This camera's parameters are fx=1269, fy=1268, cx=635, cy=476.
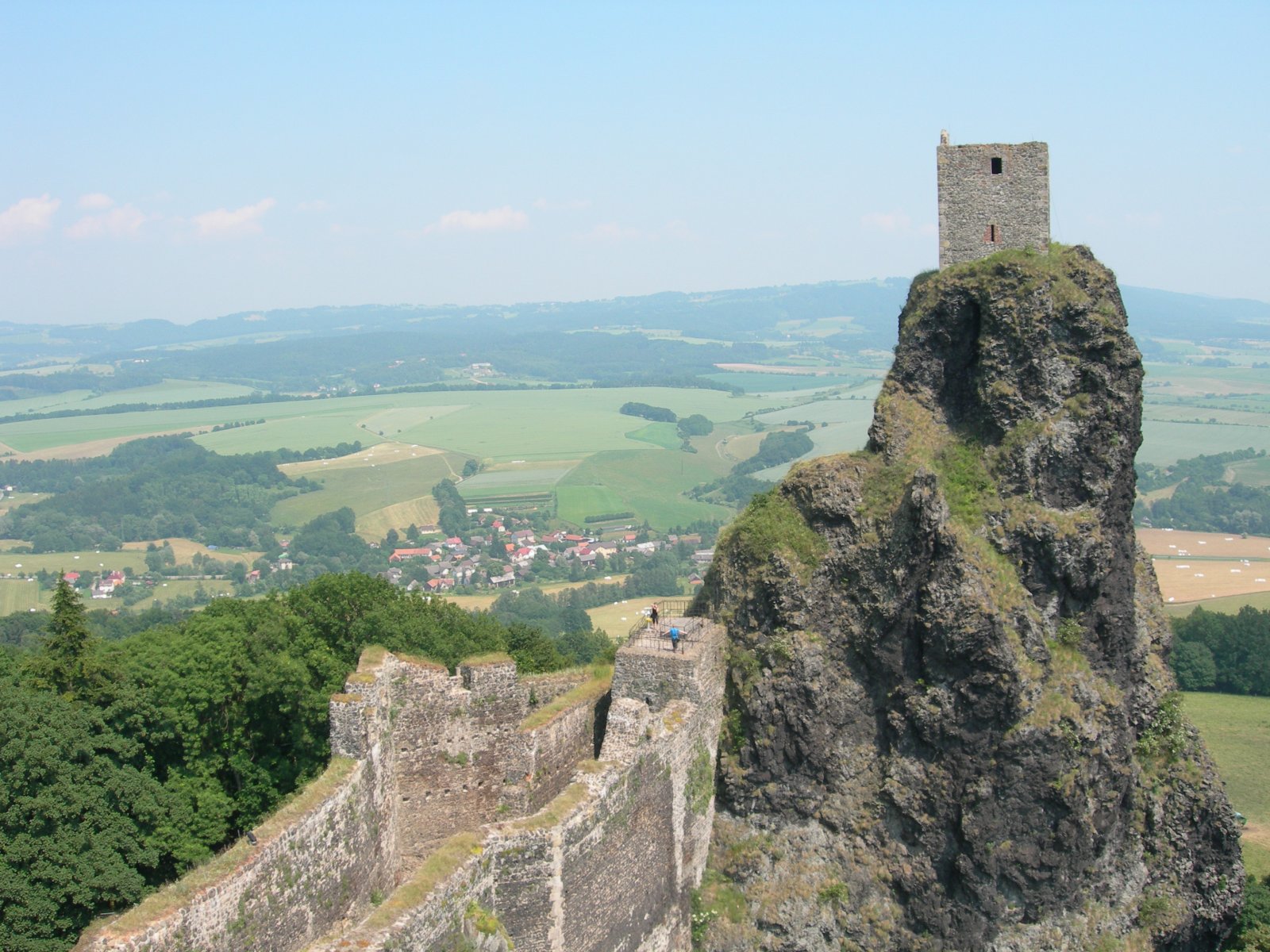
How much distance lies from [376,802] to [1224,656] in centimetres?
6732

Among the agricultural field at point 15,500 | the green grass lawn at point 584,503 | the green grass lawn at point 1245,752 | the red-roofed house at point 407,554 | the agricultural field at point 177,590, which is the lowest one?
the agricultural field at point 177,590

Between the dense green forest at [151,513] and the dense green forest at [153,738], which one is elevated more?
the dense green forest at [153,738]

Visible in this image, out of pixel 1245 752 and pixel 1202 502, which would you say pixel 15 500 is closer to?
pixel 1202 502

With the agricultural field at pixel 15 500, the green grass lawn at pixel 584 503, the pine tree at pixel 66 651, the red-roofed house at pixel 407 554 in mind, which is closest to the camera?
the pine tree at pixel 66 651

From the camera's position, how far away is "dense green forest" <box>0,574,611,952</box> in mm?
24672

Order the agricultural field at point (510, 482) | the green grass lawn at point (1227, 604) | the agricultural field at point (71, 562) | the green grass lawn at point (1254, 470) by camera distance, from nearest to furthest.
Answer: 1. the green grass lawn at point (1227, 604)
2. the agricultural field at point (71, 562)
3. the green grass lawn at point (1254, 470)
4. the agricultural field at point (510, 482)

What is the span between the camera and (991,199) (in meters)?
32.1

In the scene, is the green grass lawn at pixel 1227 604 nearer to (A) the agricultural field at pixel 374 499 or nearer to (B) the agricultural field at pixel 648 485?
(B) the agricultural field at pixel 648 485

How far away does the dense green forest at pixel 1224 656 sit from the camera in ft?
250

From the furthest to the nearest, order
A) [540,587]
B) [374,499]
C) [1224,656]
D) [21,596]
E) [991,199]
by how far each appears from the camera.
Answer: [374,499] < [540,587] < [21,596] < [1224,656] < [991,199]

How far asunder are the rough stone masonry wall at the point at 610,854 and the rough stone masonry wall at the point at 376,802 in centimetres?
232

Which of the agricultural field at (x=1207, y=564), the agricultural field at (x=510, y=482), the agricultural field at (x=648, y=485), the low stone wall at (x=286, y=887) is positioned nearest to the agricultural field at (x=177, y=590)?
the agricultural field at (x=510, y=482)

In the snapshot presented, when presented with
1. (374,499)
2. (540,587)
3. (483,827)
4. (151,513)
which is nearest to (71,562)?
(151,513)

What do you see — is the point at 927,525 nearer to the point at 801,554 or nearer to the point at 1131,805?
the point at 801,554
